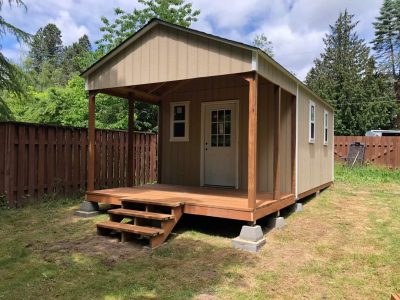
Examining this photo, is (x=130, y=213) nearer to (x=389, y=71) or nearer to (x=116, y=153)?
(x=116, y=153)

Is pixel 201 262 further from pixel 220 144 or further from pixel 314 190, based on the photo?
pixel 314 190

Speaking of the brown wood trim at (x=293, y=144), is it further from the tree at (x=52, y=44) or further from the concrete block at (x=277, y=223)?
the tree at (x=52, y=44)

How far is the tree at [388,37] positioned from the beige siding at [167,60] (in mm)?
32331

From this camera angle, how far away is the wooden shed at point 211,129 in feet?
16.4

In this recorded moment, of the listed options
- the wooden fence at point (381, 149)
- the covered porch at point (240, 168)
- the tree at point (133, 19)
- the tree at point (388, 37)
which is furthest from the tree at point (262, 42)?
the covered porch at point (240, 168)

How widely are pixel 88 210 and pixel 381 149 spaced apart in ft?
44.4

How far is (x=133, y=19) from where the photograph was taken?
52.3 feet

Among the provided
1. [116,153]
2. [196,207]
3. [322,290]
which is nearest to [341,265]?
[322,290]

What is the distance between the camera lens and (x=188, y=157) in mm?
8031

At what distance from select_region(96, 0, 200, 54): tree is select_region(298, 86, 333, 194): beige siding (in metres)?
9.25

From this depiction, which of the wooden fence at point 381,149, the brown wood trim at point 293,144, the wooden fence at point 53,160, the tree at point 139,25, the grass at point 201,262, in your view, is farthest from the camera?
the wooden fence at point 381,149

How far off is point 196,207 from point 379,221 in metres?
3.52

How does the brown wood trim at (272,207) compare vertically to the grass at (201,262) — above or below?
above

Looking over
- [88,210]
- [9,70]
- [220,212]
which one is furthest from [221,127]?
[9,70]
